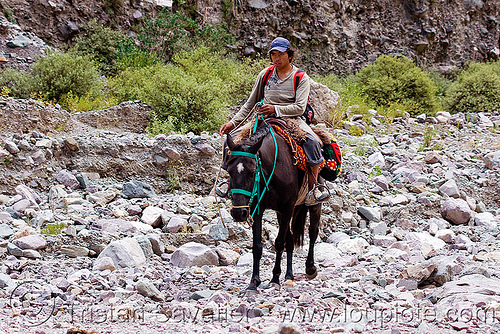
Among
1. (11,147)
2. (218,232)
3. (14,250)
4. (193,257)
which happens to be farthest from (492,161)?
(11,147)

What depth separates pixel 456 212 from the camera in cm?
783

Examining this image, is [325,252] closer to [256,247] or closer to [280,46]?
[256,247]

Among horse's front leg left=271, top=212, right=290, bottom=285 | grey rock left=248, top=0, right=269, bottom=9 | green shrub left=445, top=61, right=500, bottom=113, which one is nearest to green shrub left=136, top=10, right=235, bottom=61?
grey rock left=248, top=0, right=269, bottom=9

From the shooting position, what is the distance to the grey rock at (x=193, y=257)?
5.24m

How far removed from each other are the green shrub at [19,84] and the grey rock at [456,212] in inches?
411

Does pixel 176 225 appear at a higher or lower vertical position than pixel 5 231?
higher

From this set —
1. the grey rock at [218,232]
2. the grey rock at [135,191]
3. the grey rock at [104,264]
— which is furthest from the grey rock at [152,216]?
the grey rock at [104,264]

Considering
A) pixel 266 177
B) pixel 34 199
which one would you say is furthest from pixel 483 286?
pixel 34 199

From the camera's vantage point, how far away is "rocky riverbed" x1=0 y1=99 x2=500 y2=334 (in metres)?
3.45

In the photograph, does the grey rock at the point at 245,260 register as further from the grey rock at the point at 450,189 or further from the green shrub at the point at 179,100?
the green shrub at the point at 179,100

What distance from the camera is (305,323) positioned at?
10.7 feet

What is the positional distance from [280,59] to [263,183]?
1.32 metres

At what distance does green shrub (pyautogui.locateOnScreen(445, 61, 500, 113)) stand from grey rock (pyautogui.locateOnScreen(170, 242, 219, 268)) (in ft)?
54.5

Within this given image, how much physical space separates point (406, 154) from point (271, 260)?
A: 585 centimetres
